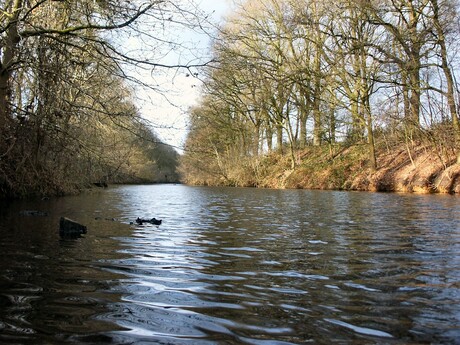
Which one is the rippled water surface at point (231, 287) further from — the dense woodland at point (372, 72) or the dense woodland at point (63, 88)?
the dense woodland at point (372, 72)

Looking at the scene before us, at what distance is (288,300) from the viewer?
325 centimetres

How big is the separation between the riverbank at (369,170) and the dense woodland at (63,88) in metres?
12.9

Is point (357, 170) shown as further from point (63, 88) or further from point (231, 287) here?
point (231, 287)

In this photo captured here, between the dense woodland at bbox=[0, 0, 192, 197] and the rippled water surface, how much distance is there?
2.97m

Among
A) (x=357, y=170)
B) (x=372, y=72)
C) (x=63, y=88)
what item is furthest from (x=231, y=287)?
(x=357, y=170)

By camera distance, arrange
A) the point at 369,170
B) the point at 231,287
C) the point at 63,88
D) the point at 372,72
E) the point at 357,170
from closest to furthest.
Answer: the point at 231,287, the point at 63,88, the point at 372,72, the point at 369,170, the point at 357,170

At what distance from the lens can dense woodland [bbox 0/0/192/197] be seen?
7.58 m

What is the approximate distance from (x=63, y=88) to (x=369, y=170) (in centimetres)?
1856

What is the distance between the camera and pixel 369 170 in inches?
911

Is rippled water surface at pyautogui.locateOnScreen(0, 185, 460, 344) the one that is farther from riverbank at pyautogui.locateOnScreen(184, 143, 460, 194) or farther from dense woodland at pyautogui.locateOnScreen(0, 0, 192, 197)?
riverbank at pyautogui.locateOnScreen(184, 143, 460, 194)

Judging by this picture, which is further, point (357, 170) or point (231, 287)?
point (357, 170)

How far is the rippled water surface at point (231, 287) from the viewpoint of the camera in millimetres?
2586

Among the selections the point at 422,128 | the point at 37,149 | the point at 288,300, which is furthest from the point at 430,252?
the point at 422,128

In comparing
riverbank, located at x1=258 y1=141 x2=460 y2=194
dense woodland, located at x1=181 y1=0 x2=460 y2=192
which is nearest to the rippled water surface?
dense woodland, located at x1=181 y1=0 x2=460 y2=192
